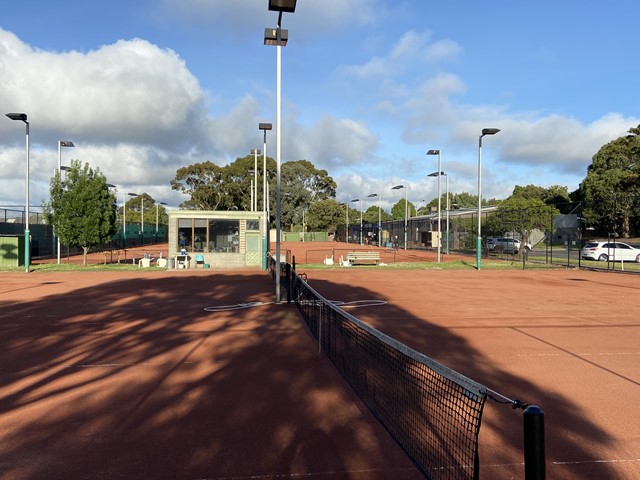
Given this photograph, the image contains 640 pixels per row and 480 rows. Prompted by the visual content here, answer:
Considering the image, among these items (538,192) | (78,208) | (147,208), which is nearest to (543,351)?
(78,208)

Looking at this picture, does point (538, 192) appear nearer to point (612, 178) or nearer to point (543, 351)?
point (612, 178)

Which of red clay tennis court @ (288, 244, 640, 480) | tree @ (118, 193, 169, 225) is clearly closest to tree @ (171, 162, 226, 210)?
tree @ (118, 193, 169, 225)

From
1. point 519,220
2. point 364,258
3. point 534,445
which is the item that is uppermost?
point 519,220

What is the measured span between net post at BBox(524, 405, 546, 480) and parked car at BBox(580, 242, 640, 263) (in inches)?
1530

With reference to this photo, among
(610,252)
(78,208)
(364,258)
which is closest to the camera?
(78,208)

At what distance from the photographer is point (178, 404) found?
6.22m

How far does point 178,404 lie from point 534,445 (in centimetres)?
479

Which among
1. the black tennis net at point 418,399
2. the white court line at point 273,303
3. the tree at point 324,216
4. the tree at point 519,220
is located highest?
the tree at point 324,216

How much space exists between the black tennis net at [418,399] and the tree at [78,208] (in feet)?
76.9

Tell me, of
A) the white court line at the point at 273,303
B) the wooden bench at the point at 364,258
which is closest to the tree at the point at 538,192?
the wooden bench at the point at 364,258

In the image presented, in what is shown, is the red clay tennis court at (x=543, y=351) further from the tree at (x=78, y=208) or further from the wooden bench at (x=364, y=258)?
the tree at (x=78, y=208)

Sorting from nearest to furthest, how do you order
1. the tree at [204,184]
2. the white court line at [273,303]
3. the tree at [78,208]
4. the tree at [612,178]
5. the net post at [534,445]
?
1. the net post at [534,445]
2. the white court line at [273,303]
3. the tree at [78,208]
4. the tree at [612,178]
5. the tree at [204,184]

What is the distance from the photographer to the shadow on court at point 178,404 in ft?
15.1

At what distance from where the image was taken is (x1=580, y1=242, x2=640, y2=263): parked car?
36031mm
